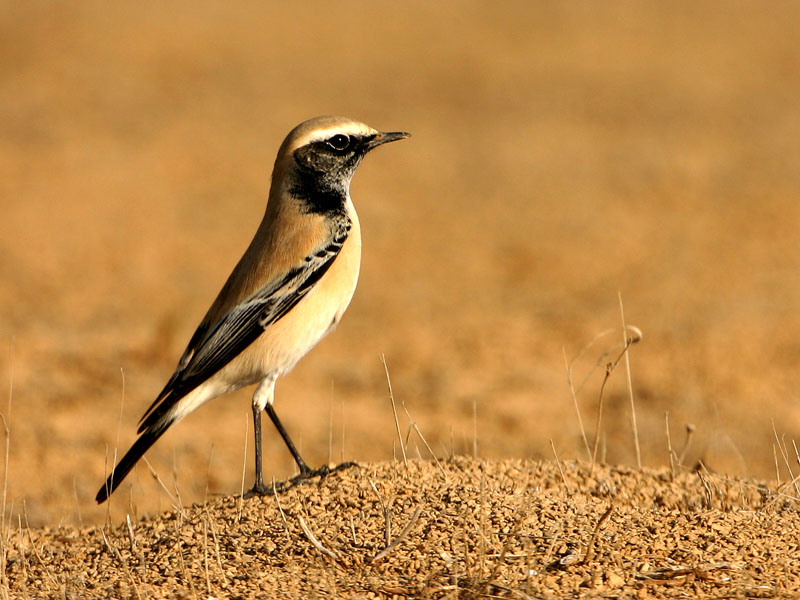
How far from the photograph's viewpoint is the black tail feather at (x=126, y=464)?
5.97 meters

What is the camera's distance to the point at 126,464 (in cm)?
605

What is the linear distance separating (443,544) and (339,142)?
287 centimetres

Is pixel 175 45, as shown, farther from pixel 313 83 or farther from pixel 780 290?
pixel 780 290

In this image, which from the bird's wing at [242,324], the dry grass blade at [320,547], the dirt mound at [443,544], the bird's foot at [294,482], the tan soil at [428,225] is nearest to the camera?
the dirt mound at [443,544]

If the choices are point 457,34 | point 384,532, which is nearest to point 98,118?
point 457,34

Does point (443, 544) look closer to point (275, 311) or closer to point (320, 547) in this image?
point (320, 547)

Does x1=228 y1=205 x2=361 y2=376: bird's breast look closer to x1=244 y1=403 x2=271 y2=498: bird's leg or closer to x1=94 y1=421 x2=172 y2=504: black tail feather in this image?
x1=244 y1=403 x2=271 y2=498: bird's leg

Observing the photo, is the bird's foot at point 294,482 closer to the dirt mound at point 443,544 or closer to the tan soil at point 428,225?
the dirt mound at point 443,544

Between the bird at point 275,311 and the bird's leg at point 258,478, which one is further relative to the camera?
the bird at point 275,311

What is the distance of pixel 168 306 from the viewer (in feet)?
42.9

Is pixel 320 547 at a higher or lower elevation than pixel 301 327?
lower

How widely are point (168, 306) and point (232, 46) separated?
14.0 meters

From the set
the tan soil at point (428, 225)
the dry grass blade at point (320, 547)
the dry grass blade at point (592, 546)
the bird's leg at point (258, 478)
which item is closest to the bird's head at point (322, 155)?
the bird's leg at point (258, 478)

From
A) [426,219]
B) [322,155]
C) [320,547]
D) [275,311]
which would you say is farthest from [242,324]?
[426,219]
